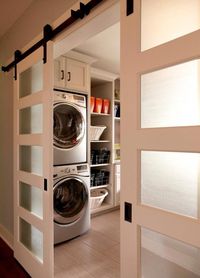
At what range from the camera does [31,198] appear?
2.11m

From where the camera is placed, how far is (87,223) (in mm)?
2918

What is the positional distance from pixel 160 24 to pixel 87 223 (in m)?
2.64

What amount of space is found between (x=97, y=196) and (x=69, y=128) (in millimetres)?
1414

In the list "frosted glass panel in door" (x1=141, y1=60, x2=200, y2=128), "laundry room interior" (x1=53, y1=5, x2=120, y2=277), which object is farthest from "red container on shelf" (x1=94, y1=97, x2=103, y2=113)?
"frosted glass panel in door" (x1=141, y1=60, x2=200, y2=128)

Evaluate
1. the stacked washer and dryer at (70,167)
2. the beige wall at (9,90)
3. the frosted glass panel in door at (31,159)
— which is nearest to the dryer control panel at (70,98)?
the stacked washer and dryer at (70,167)

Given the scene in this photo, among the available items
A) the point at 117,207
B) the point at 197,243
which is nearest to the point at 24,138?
the point at 197,243

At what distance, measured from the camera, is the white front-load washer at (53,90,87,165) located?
8.43ft

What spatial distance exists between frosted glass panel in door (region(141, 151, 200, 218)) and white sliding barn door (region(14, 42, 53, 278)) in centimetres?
93

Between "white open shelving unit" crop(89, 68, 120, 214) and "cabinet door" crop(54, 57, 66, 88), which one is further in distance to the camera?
"white open shelving unit" crop(89, 68, 120, 214)

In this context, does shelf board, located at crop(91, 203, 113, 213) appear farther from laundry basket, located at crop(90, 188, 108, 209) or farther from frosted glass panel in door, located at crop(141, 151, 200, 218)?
frosted glass panel in door, located at crop(141, 151, 200, 218)

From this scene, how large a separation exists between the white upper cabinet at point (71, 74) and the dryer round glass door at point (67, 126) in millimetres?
290

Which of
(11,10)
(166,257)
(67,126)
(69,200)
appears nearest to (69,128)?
(67,126)

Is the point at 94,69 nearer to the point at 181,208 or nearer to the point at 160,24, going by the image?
the point at 160,24

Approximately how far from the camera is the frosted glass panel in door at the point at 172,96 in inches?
35.5
